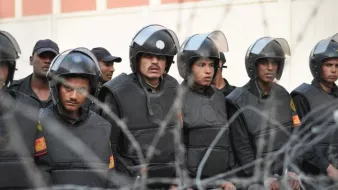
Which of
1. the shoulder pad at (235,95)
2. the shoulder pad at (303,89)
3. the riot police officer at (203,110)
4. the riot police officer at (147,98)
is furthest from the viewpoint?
the shoulder pad at (303,89)

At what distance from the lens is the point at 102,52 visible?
6.25 metres

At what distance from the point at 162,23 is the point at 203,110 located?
5158 millimetres

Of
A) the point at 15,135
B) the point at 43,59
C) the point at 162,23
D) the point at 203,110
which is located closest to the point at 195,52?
the point at 203,110

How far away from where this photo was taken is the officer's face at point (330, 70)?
5.21 metres

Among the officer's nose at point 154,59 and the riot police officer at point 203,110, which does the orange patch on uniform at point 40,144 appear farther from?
the riot police officer at point 203,110

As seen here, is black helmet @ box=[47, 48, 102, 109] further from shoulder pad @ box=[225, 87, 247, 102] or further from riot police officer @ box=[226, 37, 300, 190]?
shoulder pad @ box=[225, 87, 247, 102]

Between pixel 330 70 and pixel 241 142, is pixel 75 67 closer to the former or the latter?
pixel 241 142

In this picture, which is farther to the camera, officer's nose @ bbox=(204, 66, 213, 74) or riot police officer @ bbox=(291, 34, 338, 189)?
riot police officer @ bbox=(291, 34, 338, 189)

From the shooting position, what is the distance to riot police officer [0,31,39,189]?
10.2 feet

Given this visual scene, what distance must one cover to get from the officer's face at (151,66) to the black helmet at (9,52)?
87cm

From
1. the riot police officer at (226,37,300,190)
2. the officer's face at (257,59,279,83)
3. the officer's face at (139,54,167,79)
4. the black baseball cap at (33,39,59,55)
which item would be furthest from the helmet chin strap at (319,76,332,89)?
the black baseball cap at (33,39,59,55)

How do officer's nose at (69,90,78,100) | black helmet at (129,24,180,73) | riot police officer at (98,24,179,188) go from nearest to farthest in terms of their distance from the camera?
officer's nose at (69,90,78,100) → riot police officer at (98,24,179,188) → black helmet at (129,24,180,73)

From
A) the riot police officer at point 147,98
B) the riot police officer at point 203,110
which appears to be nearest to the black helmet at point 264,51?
the riot police officer at point 203,110

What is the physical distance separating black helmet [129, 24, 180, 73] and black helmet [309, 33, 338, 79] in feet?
4.68
